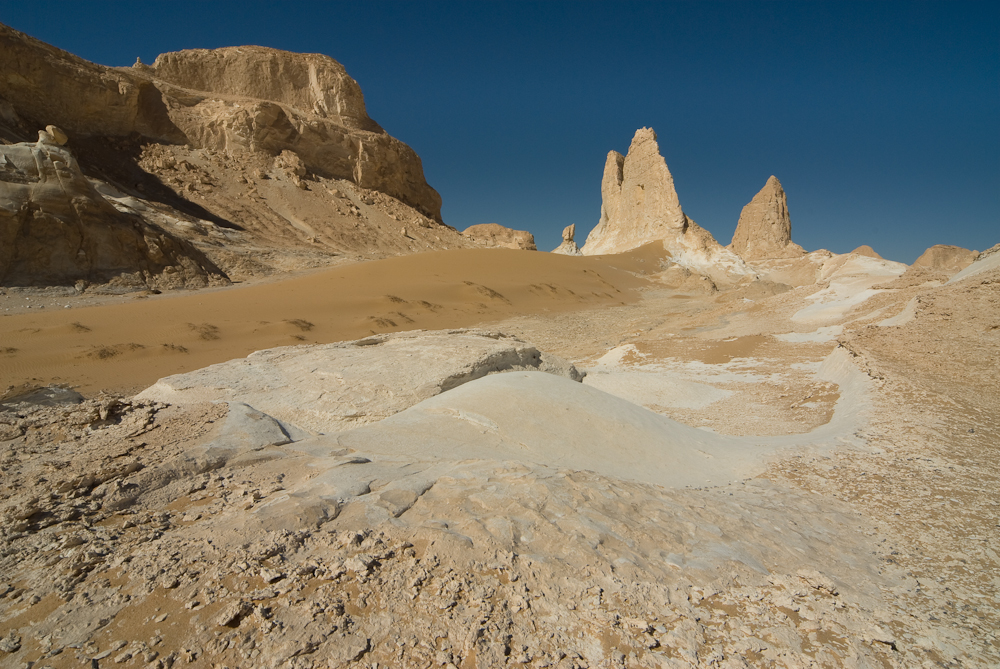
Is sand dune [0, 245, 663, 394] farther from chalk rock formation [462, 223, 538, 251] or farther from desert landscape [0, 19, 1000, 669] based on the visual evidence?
chalk rock formation [462, 223, 538, 251]

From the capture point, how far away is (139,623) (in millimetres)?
1553

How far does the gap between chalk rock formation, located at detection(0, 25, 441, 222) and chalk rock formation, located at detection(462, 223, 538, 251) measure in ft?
18.3

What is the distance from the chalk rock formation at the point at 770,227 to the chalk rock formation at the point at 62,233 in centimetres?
4184

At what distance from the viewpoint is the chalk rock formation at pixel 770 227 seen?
41250 mm

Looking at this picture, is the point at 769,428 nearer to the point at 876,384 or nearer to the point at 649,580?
the point at 876,384

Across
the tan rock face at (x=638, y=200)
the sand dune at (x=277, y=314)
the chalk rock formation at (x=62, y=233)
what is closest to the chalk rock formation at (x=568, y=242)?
the tan rock face at (x=638, y=200)

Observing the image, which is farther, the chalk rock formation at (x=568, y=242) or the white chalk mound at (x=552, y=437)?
the chalk rock formation at (x=568, y=242)

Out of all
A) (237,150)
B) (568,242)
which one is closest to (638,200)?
(568,242)

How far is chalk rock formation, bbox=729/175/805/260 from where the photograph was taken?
41250 mm

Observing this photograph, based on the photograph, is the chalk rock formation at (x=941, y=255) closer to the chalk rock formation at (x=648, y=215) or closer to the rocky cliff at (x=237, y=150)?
the chalk rock formation at (x=648, y=215)

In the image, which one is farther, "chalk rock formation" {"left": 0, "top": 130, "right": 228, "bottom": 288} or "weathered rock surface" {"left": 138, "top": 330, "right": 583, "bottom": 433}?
"chalk rock formation" {"left": 0, "top": 130, "right": 228, "bottom": 288}

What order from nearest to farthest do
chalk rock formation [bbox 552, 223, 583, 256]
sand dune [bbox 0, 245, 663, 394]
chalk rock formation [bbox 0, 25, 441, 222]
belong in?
sand dune [bbox 0, 245, 663, 394]
chalk rock formation [bbox 0, 25, 441, 222]
chalk rock formation [bbox 552, 223, 583, 256]

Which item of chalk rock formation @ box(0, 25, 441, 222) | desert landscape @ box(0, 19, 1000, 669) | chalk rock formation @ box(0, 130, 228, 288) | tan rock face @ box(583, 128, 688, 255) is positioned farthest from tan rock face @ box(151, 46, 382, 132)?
desert landscape @ box(0, 19, 1000, 669)

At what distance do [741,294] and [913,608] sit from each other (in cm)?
1916
